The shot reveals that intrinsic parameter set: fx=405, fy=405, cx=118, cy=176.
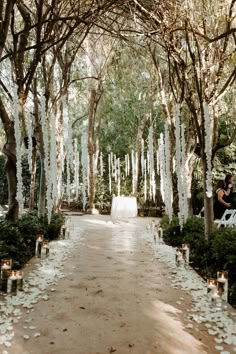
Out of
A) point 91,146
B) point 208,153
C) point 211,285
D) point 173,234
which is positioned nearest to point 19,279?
point 211,285

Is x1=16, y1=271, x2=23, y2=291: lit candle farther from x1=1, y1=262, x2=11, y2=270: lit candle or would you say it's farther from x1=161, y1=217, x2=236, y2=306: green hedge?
x1=161, y1=217, x2=236, y2=306: green hedge

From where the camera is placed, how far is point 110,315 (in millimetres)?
3842

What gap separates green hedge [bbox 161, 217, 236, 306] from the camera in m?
4.79

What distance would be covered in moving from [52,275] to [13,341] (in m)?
2.25

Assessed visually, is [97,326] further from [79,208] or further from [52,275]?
[79,208]

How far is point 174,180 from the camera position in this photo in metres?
10.8

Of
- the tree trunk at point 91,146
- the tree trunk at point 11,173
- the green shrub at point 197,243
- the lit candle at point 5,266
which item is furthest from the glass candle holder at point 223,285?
the tree trunk at point 91,146

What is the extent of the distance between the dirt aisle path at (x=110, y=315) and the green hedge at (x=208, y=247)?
593mm

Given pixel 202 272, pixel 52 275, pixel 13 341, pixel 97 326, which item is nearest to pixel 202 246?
pixel 202 272

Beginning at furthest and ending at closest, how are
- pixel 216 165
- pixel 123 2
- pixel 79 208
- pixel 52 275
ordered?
1. pixel 79 208
2. pixel 216 165
3. pixel 123 2
4. pixel 52 275

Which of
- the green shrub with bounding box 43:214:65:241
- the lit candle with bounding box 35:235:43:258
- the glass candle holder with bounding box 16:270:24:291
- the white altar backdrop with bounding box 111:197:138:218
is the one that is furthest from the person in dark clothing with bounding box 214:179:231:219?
the white altar backdrop with bounding box 111:197:138:218

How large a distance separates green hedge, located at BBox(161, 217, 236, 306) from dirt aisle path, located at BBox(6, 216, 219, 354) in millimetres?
593

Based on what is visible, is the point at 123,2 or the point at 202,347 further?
the point at 123,2

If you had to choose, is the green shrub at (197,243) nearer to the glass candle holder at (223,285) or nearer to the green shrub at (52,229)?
the glass candle holder at (223,285)
